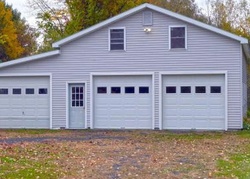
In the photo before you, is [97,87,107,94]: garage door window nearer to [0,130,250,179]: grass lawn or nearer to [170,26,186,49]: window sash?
[170,26,186,49]: window sash

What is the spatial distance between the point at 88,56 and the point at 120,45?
1544 mm

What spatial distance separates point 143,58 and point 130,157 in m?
10.0

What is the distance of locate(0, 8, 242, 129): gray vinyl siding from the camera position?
22031 mm

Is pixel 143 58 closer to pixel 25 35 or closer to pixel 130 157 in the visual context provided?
pixel 130 157

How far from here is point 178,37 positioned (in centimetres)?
2258

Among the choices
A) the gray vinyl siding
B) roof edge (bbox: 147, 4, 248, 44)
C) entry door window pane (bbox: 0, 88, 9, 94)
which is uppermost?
roof edge (bbox: 147, 4, 248, 44)

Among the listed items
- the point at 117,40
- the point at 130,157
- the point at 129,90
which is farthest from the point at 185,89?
the point at 130,157

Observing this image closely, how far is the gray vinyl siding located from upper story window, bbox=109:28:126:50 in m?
0.20

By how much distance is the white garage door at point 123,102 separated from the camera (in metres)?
23.0

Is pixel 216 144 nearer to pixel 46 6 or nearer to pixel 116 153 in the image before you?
pixel 116 153

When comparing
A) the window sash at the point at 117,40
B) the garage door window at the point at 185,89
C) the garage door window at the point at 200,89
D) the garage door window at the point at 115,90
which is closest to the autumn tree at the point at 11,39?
the window sash at the point at 117,40

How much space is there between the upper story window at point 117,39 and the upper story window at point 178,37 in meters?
2.16

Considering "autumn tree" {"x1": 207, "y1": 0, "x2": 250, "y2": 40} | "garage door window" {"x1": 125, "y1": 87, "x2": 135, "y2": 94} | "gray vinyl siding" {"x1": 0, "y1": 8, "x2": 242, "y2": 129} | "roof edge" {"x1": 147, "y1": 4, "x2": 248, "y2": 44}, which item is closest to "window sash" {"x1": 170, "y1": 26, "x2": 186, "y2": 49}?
"gray vinyl siding" {"x1": 0, "y1": 8, "x2": 242, "y2": 129}

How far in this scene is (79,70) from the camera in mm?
23422
